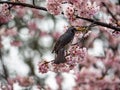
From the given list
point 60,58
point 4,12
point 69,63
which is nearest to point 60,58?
point 60,58

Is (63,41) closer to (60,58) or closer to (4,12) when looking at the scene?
(60,58)

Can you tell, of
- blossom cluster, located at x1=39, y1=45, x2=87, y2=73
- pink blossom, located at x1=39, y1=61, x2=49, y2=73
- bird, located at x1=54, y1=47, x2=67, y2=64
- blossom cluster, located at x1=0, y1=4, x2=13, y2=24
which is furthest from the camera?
blossom cluster, located at x1=0, y1=4, x2=13, y2=24

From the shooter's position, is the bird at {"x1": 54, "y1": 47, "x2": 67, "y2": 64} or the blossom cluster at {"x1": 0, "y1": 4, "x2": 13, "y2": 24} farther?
the blossom cluster at {"x1": 0, "y1": 4, "x2": 13, "y2": 24}

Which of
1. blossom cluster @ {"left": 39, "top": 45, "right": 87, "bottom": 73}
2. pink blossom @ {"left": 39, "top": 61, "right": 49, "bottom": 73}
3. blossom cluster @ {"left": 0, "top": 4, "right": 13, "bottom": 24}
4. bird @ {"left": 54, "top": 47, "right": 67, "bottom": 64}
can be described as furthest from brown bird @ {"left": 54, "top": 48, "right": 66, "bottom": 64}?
blossom cluster @ {"left": 0, "top": 4, "right": 13, "bottom": 24}

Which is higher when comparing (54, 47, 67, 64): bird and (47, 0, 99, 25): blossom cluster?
(47, 0, 99, 25): blossom cluster

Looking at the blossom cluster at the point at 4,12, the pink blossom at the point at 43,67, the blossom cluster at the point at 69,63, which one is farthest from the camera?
the blossom cluster at the point at 4,12

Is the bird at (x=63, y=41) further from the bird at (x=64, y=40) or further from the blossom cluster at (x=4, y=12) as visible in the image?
the blossom cluster at (x=4, y=12)

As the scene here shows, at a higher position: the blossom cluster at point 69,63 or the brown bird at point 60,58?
the brown bird at point 60,58

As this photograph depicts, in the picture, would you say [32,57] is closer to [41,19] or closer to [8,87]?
[41,19]

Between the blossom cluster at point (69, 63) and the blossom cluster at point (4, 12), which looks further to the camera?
the blossom cluster at point (4, 12)

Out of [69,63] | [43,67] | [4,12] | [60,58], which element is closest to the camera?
[60,58]

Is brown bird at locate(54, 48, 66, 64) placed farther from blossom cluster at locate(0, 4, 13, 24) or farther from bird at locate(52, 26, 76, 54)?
blossom cluster at locate(0, 4, 13, 24)

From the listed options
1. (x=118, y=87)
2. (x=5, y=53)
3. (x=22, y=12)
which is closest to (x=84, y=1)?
(x=118, y=87)

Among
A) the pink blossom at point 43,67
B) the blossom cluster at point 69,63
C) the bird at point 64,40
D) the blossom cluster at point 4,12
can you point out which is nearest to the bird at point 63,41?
the bird at point 64,40
